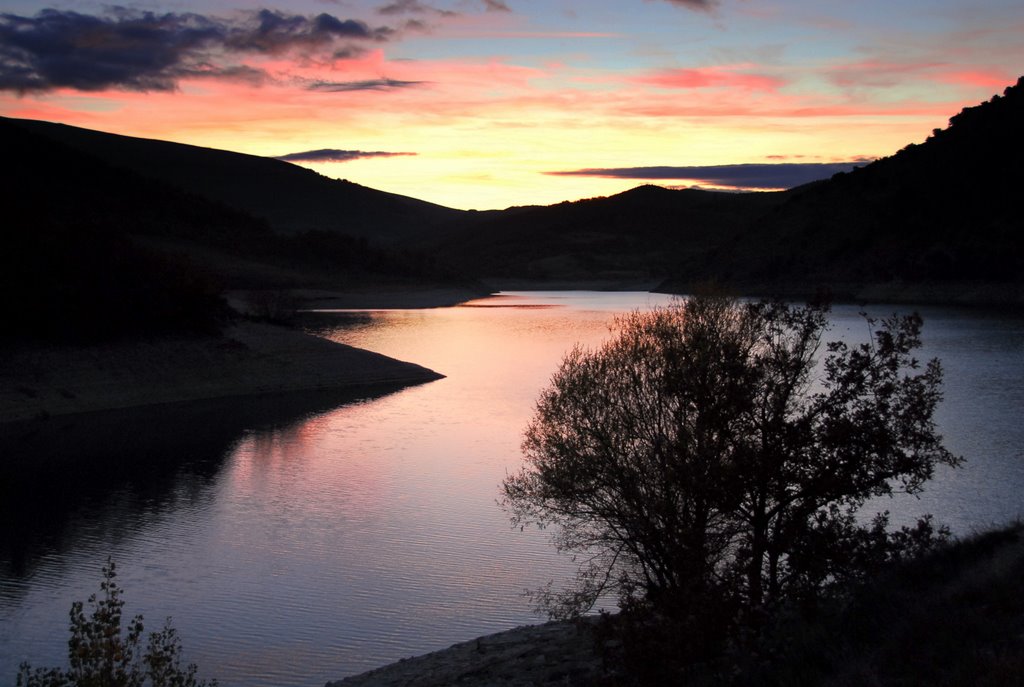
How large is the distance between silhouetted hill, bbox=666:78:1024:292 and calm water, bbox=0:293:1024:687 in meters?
61.6

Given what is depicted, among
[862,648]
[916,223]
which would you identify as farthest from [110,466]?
[916,223]

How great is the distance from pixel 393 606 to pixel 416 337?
5468cm

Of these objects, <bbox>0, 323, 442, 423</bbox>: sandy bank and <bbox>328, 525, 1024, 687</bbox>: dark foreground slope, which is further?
<bbox>0, 323, 442, 423</bbox>: sandy bank

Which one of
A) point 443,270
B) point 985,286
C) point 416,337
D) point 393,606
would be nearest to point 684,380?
point 393,606

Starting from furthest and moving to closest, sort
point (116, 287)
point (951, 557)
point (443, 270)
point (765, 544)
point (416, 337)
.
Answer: point (443, 270) < point (416, 337) < point (116, 287) < point (765, 544) < point (951, 557)

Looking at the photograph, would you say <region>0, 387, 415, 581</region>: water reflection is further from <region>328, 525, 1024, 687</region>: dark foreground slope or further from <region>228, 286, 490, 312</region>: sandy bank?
<region>228, 286, 490, 312</region>: sandy bank

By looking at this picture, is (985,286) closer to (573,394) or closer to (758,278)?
(758,278)

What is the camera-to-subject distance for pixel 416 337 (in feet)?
236

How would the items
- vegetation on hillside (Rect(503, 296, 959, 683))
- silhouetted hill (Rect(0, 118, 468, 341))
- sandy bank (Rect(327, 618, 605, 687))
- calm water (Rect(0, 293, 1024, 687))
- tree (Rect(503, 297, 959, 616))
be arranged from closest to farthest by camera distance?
vegetation on hillside (Rect(503, 296, 959, 683))
sandy bank (Rect(327, 618, 605, 687))
tree (Rect(503, 297, 959, 616))
calm water (Rect(0, 293, 1024, 687))
silhouetted hill (Rect(0, 118, 468, 341))

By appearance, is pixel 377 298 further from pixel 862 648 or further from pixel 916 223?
pixel 862 648

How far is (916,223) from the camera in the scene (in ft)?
356

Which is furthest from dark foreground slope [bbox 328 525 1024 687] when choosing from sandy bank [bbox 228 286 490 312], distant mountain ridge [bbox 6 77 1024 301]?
distant mountain ridge [bbox 6 77 1024 301]

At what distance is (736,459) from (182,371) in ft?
108

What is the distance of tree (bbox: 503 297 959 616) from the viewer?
1355 centimetres
